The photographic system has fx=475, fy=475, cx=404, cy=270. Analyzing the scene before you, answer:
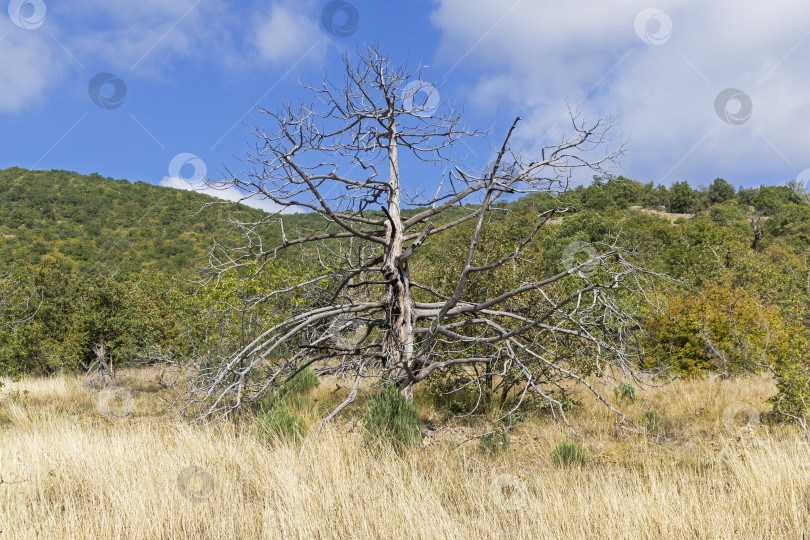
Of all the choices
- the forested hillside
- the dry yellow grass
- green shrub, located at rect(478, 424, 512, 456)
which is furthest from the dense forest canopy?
green shrub, located at rect(478, 424, 512, 456)

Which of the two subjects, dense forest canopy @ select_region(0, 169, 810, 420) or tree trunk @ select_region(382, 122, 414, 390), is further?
dense forest canopy @ select_region(0, 169, 810, 420)

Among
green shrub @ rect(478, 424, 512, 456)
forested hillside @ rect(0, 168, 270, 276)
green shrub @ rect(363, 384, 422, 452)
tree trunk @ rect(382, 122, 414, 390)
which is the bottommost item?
green shrub @ rect(478, 424, 512, 456)

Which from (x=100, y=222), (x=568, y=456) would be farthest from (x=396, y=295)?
(x=100, y=222)

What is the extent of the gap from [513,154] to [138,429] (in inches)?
244

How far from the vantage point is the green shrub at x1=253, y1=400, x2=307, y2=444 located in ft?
18.8

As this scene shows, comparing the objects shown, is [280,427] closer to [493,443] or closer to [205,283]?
[205,283]

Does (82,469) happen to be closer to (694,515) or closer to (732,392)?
(694,515)

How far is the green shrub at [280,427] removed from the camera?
5734 millimetres

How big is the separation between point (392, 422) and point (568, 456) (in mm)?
1986

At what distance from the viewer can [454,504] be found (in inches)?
158

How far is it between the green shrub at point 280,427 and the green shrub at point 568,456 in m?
2.92

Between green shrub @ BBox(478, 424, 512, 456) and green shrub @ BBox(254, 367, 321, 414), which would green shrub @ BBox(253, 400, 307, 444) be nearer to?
green shrub @ BBox(254, 367, 321, 414)

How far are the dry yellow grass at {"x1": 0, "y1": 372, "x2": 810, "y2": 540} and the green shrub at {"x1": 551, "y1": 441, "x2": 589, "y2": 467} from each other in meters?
0.14

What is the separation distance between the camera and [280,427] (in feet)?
19.4
